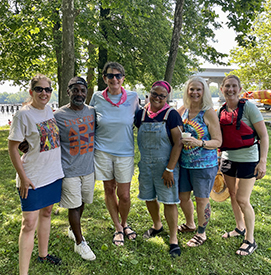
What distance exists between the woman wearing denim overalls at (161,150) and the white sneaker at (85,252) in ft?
3.36

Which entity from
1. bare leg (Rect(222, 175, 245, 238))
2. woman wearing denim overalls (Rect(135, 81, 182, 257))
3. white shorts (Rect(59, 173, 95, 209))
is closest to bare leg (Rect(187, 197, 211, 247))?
woman wearing denim overalls (Rect(135, 81, 182, 257))

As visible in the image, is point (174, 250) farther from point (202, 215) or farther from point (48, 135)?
point (48, 135)

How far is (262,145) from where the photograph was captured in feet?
Result: 10.5

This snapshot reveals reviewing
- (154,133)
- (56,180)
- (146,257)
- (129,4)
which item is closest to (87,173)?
(56,180)

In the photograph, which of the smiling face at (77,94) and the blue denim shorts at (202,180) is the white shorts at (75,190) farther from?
the blue denim shorts at (202,180)

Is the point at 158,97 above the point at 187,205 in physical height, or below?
above

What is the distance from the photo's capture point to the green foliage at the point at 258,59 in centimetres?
1838

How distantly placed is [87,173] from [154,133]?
1016mm

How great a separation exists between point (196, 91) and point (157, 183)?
134cm

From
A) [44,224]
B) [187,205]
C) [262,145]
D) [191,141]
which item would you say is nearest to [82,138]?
[44,224]

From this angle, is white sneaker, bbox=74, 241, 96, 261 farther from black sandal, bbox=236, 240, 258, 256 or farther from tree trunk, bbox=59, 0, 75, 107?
tree trunk, bbox=59, 0, 75, 107

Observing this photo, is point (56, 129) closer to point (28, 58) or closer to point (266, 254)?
point (266, 254)

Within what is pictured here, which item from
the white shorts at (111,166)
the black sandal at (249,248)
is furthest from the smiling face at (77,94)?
the black sandal at (249,248)

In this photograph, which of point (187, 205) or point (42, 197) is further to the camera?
point (187, 205)
